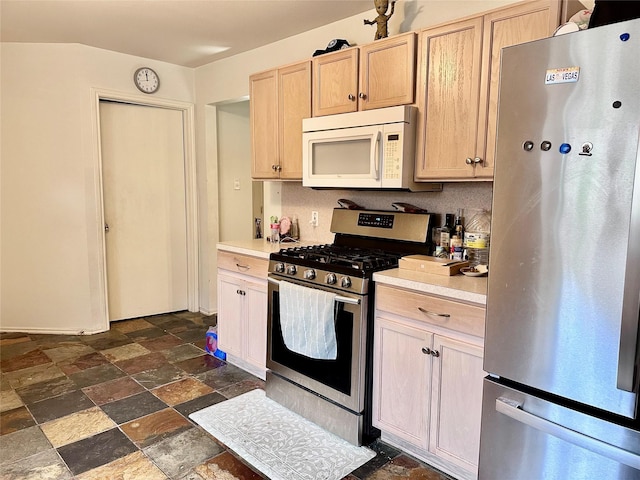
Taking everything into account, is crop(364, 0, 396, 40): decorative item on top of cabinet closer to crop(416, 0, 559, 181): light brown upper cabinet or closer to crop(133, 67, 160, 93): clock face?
crop(416, 0, 559, 181): light brown upper cabinet

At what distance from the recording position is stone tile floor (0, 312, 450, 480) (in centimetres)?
207

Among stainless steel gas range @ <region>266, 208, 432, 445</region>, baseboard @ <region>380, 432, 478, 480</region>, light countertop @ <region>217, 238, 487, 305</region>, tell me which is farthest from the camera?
stainless steel gas range @ <region>266, 208, 432, 445</region>

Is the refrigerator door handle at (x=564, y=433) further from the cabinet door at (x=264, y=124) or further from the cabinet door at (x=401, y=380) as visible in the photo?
the cabinet door at (x=264, y=124)

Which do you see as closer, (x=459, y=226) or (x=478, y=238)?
(x=478, y=238)

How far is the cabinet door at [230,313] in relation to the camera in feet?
10.1

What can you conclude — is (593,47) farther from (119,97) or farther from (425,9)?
(119,97)

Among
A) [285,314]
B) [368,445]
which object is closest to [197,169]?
[285,314]

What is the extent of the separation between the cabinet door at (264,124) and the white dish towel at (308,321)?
3.39 ft

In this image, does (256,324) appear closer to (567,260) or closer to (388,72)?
→ (388,72)

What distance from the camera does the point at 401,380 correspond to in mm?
2107

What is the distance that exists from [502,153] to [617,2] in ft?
1.72

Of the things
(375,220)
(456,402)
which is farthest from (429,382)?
(375,220)

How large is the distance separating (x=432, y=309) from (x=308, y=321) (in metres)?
0.72

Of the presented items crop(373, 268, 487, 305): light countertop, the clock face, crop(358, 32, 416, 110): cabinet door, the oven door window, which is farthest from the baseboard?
the clock face
